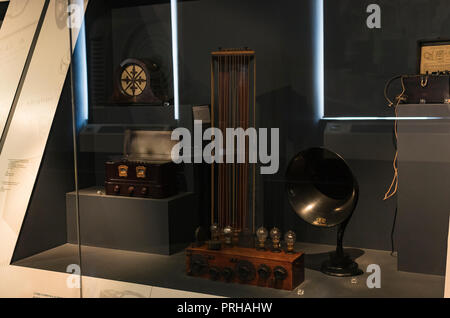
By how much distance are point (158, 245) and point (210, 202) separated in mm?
322

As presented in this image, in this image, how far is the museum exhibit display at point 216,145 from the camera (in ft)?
8.61

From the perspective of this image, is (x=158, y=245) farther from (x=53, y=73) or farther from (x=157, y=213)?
(x=53, y=73)

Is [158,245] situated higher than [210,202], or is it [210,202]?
[210,202]

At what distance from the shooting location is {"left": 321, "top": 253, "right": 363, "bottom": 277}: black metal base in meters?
2.69

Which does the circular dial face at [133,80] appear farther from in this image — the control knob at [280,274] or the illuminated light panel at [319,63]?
the control knob at [280,274]

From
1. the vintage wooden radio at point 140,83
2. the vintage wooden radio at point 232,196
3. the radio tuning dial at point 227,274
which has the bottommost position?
the radio tuning dial at point 227,274

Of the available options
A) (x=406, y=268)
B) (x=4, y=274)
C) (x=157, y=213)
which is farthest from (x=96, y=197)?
(x=406, y=268)

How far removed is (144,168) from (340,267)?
104 centimetres

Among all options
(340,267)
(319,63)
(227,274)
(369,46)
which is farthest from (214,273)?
(369,46)

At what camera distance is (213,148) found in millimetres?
2848

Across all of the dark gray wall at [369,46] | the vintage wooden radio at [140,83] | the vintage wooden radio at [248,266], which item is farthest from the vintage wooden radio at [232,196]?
the dark gray wall at [369,46]

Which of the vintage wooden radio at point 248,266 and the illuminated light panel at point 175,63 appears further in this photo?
the illuminated light panel at point 175,63

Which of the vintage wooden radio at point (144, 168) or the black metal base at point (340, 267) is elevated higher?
the vintage wooden radio at point (144, 168)
